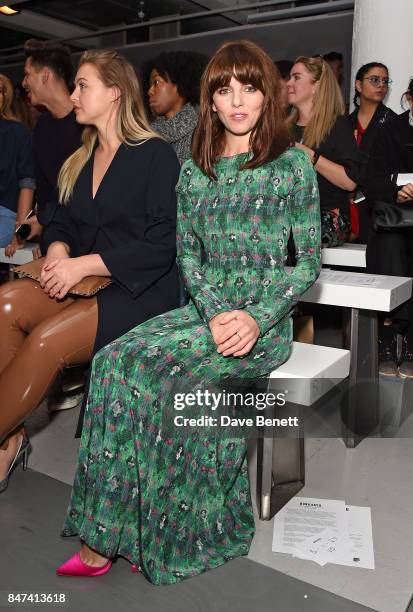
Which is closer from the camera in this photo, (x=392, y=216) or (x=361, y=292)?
(x=361, y=292)

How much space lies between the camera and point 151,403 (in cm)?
162

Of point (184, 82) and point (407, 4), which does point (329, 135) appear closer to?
point (184, 82)

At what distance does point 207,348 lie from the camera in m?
1.73

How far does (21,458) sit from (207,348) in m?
1.04

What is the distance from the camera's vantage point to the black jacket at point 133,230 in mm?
2092

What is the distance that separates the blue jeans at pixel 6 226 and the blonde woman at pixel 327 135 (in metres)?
1.63

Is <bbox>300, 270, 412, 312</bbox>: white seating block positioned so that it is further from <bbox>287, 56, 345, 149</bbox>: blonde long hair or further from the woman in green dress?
Answer: <bbox>287, 56, 345, 149</bbox>: blonde long hair

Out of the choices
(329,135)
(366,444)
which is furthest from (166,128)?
(366,444)

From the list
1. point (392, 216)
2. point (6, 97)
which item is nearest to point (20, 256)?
point (6, 97)

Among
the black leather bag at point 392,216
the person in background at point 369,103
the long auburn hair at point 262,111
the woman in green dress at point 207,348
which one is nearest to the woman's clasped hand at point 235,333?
the woman in green dress at point 207,348

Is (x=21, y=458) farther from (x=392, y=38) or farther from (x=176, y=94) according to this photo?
(x=392, y=38)

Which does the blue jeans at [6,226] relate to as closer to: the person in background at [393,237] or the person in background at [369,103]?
the person in background at [393,237]

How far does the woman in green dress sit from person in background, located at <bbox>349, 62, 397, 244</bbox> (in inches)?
84.6

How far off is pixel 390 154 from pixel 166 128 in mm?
1172
